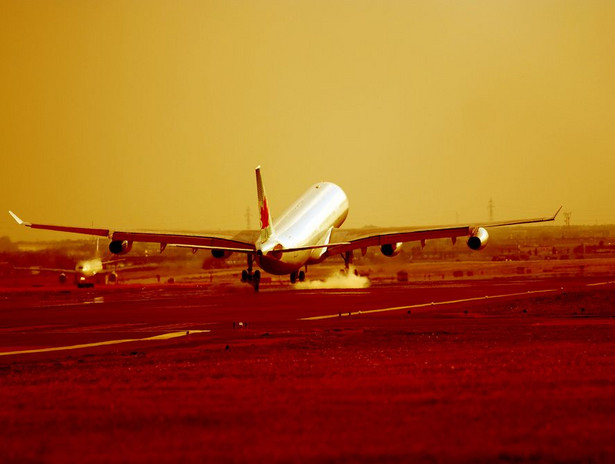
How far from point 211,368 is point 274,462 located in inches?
334

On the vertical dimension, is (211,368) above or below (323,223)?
below

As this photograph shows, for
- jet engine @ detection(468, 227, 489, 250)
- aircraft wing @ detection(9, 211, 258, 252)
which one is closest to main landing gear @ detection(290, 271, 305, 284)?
aircraft wing @ detection(9, 211, 258, 252)

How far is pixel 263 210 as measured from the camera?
201 ft

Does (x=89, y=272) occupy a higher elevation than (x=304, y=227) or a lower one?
lower

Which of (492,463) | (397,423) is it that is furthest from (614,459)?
(397,423)

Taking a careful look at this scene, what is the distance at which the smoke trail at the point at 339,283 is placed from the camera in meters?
69.3

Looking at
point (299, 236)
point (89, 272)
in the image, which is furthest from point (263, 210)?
point (89, 272)

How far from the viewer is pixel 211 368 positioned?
16828 mm

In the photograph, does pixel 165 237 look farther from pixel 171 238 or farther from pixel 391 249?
pixel 391 249

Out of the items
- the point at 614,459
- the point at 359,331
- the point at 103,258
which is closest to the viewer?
the point at 614,459

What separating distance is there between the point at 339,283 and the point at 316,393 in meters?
58.2

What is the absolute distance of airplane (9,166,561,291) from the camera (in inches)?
2412

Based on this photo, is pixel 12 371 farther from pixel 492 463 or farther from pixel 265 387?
pixel 492 463

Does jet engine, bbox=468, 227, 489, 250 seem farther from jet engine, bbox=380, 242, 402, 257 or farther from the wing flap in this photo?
the wing flap
